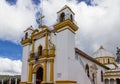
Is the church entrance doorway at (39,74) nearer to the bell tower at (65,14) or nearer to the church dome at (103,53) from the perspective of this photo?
the bell tower at (65,14)

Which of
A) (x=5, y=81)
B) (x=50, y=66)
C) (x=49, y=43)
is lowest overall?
(x=5, y=81)

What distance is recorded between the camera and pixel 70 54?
16656mm

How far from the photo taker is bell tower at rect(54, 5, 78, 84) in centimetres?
1605

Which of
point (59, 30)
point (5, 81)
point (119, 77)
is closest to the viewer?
point (59, 30)

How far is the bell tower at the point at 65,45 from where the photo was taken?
52.6ft

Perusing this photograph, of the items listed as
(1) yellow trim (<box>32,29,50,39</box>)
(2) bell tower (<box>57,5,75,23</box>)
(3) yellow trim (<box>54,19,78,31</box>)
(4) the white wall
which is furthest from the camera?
(4) the white wall

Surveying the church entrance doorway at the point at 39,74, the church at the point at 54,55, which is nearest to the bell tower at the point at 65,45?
the church at the point at 54,55

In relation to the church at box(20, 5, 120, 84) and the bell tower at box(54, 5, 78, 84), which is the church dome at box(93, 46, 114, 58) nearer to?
the church at box(20, 5, 120, 84)

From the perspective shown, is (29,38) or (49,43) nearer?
(49,43)

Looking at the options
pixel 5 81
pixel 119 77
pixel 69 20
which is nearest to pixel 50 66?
pixel 69 20

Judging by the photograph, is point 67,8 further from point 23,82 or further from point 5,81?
point 5,81

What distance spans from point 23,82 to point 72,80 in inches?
276

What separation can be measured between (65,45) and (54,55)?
1.80 m

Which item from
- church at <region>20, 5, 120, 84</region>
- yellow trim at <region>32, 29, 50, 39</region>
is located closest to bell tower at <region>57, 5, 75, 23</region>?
church at <region>20, 5, 120, 84</region>
